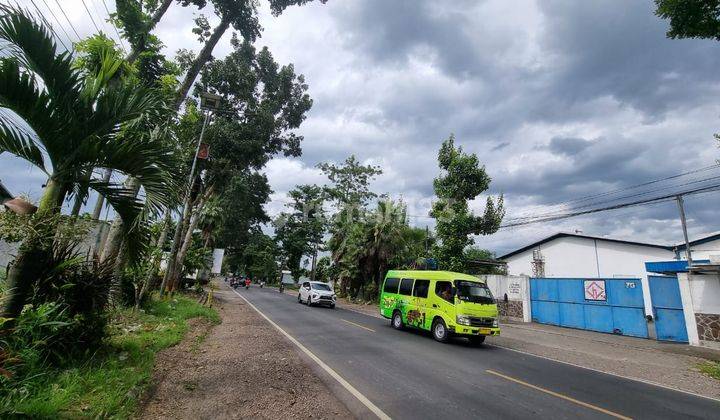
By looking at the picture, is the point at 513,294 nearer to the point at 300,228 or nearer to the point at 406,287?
the point at 406,287

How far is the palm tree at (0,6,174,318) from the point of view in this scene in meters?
3.89

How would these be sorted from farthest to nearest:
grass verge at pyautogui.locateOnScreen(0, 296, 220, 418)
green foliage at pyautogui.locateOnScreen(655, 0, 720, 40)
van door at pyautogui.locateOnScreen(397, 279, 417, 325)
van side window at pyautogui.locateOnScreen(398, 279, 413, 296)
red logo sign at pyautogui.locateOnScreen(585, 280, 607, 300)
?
1. red logo sign at pyautogui.locateOnScreen(585, 280, 607, 300)
2. van side window at pyautogui.locateOnScreen(398, 279, 413, 296)
3. van door at pyautogui.locateOnScreen(397, 279, 417, 325)
4. green foliage at pyautogui.locateOnScreen(655, 0, 720, 40)
5. grass verge at pyautogui.locateOnScreen(0, 296, 220, 418)

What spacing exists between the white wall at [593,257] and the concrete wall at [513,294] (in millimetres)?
13560

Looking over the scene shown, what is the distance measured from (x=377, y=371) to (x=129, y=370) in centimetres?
448

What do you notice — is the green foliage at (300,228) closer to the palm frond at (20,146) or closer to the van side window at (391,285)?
the van side window at (391,285)

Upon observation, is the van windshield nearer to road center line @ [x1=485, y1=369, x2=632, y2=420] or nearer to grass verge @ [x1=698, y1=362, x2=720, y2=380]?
road center line @ [x1=485, y1=369, x2=632, y2=420]

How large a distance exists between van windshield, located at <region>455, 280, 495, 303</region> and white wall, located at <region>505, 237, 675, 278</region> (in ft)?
78.0

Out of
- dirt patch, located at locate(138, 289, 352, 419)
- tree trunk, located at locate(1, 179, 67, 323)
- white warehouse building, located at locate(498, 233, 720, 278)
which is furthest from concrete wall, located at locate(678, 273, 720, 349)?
tree trunk, located at locate(1, 179, 67, 323)

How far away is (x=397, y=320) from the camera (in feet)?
46.6

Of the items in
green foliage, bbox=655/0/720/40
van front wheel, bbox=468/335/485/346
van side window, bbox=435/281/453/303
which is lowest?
van front wheel, bbox=468/335/485/346

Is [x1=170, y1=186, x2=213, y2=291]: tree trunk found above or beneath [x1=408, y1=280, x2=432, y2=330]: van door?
above

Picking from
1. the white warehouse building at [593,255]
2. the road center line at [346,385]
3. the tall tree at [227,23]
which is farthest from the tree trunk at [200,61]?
the white warehouse building at [593,255]

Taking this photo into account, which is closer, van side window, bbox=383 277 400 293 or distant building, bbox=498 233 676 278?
van side window, bbox=383 277 400 293

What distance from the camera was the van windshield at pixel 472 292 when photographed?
11.4 m
